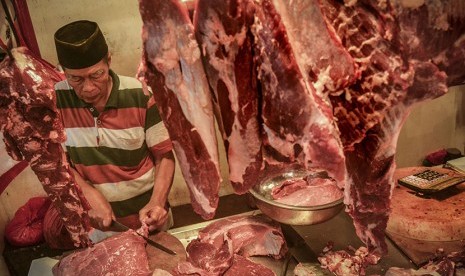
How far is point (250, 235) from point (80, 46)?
2244 mm

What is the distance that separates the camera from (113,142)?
15.8 ft

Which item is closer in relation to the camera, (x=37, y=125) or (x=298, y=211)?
(x=37, y=125)

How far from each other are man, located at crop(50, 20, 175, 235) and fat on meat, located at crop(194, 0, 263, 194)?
1.91m

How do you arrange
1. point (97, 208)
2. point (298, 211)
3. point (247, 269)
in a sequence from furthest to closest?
point (97, 208)
point (298, 211)
point (247, 269)

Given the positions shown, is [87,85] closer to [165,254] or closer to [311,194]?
[165,254]

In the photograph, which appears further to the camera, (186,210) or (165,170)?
(186,210)

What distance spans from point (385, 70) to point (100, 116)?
3308 millimetres

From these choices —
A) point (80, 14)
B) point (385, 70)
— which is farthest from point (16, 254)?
point (385, 70)

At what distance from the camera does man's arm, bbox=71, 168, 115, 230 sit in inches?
166

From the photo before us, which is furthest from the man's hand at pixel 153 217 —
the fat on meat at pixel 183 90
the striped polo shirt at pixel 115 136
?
the fat on meat at pixel 183 90

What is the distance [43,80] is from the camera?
280cm

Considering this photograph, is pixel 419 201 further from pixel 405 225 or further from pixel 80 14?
pixel 80 14

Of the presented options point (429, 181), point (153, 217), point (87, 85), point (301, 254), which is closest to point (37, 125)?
point (87, 85)

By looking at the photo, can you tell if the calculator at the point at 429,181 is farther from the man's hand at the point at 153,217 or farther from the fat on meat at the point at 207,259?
the man's hand at the point at 153,217
